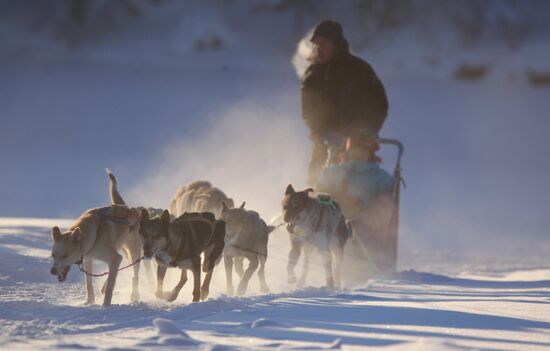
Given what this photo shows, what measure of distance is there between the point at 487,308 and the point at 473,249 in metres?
9.40

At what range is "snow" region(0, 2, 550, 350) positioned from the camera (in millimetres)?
5203

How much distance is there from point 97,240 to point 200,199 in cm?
186

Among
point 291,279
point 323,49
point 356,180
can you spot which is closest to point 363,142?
point 356,180

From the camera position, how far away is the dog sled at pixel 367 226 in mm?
8828

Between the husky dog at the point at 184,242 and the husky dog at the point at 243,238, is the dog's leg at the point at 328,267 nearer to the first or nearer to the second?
the husky dog at the point at 243,238

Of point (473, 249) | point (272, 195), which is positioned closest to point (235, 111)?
point (272, 195)

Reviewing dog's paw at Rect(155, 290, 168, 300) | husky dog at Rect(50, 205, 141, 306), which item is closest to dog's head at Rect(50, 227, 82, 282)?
husky dog at Rect(50, 205, 141, 306)

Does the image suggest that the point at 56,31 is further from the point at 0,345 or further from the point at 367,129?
the point at 0,345

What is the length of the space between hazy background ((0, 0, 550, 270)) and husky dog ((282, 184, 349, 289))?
537 inches

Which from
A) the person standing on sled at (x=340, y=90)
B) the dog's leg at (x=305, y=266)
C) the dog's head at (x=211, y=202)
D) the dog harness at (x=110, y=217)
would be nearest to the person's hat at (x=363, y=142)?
the person standing on sled at (x=340, y=90)

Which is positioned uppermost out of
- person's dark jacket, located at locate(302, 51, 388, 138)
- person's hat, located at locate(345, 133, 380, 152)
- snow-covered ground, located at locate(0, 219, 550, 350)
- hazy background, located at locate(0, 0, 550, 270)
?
hazy background, located at locate(0, 0, 550, 270)

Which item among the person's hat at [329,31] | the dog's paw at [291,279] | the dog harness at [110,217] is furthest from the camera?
the person's hat at [329,31]

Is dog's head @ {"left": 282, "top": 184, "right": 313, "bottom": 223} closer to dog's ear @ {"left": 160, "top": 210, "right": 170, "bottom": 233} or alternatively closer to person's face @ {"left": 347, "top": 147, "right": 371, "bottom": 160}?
person's face @ {"left": 347, "top": 147, "right": 371, "bottom": 160}

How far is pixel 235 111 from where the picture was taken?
119 ft
